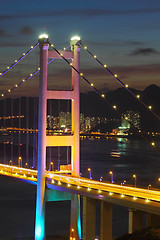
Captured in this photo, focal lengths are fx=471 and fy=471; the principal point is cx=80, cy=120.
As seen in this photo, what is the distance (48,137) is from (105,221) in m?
3.78

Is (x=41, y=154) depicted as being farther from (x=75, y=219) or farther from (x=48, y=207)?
(x=48, y=207)

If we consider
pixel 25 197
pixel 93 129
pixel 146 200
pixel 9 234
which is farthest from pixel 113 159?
pixel 93 129

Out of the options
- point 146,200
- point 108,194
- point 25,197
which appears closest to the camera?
point 146,200

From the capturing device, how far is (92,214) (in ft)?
41.9

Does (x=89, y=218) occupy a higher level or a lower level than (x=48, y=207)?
higher

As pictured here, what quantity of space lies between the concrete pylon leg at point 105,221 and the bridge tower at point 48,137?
2.38 metres

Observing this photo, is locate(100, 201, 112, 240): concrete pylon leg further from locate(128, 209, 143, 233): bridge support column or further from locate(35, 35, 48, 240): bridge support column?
locate(35, 35, 48, 240): bridge support column

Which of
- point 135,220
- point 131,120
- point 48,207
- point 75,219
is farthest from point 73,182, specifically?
point 131,120

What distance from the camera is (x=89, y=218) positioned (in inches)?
504

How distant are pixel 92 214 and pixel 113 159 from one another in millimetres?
38987

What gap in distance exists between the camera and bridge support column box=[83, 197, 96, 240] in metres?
12.8

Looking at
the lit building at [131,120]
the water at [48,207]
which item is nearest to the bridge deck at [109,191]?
the water at [48,207]

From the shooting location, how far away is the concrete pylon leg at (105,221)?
12039 millimetres

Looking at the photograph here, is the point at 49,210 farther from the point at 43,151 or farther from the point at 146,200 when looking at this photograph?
the point at 146,200
